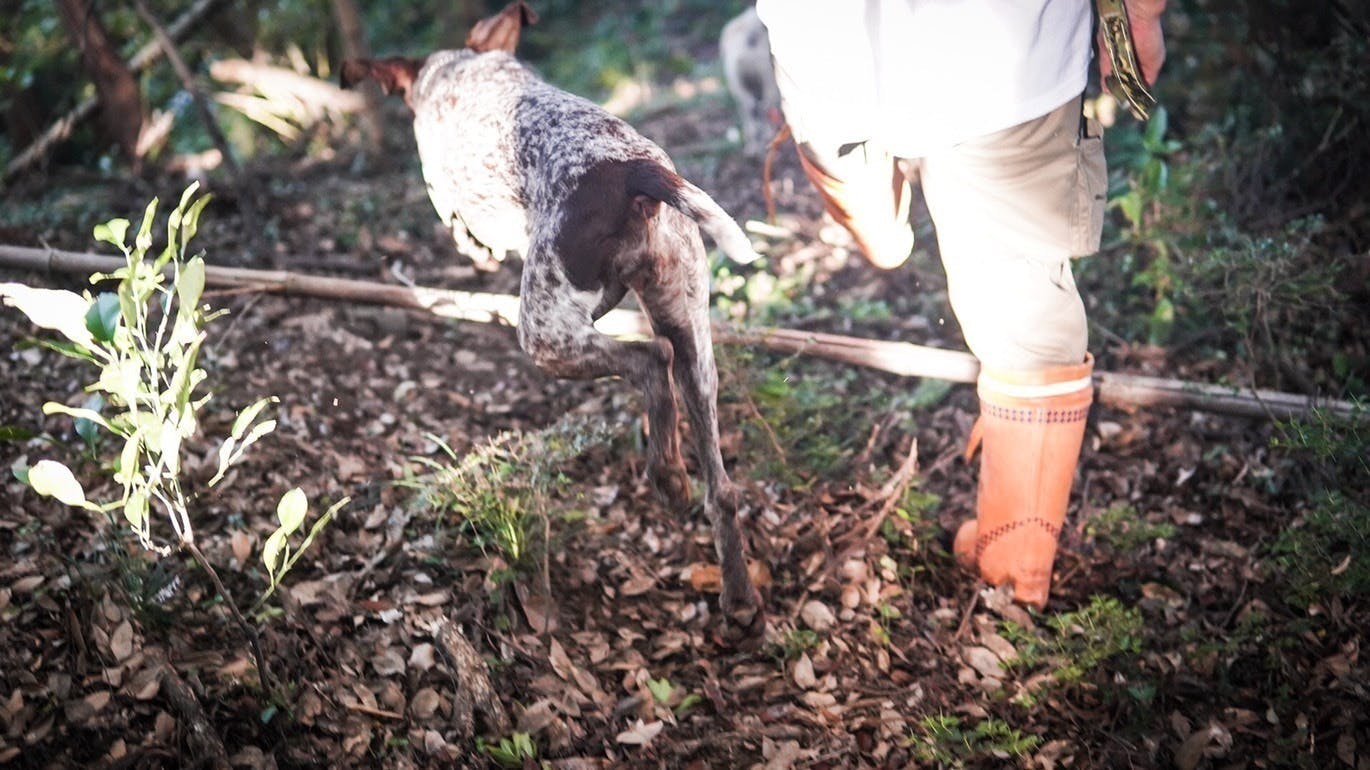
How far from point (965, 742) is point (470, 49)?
3.02m

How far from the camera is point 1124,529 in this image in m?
3.44

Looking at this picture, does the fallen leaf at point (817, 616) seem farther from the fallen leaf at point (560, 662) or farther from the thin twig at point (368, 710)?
the thin twig at point (368, 710)

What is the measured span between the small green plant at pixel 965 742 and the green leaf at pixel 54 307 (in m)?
2.30

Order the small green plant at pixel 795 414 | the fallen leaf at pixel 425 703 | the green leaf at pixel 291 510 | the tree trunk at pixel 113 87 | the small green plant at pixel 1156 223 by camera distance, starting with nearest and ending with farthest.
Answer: the green leaf at pixel 291 510 < the fallen leaf at pixel 425 703 < the small green plant at pixel 795 414 < the small green plant at pixel 1156 223 < the tree trunk at pixel 113 87

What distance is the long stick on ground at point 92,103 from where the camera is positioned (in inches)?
244

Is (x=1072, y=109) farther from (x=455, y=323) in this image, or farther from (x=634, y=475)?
(x=455, y=323)

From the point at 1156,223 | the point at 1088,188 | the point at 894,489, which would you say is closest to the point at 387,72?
the point at 894,489

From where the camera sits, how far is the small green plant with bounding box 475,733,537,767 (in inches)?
96.7

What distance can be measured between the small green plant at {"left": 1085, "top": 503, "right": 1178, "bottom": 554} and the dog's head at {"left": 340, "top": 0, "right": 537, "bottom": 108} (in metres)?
2.83

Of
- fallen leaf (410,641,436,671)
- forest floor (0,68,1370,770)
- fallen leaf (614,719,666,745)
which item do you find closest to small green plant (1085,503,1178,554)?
forest floor (0,68,1370,770)

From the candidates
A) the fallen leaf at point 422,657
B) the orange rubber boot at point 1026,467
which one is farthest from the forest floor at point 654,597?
the orange rubber boot at point 1026,467

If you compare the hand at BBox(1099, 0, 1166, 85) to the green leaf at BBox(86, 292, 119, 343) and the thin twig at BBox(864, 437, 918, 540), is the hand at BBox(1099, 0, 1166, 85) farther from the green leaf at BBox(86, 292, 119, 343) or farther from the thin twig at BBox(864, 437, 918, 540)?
the green leaf at BBox(86, 292, 119, 343)

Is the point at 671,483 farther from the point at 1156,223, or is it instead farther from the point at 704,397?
the point at 1156,223

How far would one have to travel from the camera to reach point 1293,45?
4.92 meters
